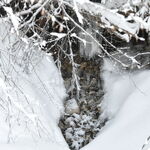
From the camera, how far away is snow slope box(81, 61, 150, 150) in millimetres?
3576

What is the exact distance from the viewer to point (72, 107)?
4.95m

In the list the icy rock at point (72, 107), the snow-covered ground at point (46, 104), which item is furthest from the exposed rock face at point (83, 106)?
the snow-covered ground at point (46, 104)

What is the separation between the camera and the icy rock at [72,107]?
4.89 metres

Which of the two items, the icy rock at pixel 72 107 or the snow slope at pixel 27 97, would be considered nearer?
the snow slope at pixel 27 97

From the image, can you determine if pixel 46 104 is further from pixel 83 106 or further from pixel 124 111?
pixel 124 111

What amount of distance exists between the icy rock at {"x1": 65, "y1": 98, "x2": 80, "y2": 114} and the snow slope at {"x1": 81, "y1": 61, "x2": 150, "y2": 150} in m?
0.35

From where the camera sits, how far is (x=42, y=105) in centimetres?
432

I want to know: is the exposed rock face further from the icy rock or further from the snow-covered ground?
the snow-covered ground

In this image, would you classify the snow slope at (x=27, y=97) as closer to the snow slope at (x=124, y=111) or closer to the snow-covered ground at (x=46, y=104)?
the snow-covered ground at (x=46, y=104)

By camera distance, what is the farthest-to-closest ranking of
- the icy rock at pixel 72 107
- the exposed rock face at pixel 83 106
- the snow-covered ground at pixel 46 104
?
1. the icy rock at pixel 72 107
2. the exposed rock face at pixel 83 106
3. the snow-covered ground at pixel 46 104

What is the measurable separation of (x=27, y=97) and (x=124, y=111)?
1092 mm

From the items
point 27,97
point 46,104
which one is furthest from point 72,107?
point 27,97

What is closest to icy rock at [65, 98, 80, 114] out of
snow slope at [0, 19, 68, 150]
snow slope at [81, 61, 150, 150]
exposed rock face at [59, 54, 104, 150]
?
exposed rock face at [59, 54, 104, 150]

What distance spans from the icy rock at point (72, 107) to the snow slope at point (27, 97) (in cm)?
11
